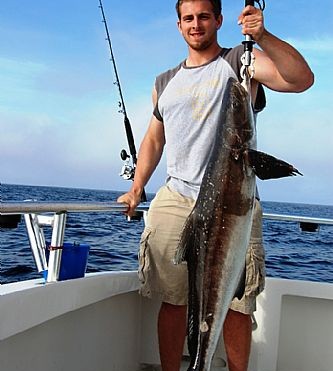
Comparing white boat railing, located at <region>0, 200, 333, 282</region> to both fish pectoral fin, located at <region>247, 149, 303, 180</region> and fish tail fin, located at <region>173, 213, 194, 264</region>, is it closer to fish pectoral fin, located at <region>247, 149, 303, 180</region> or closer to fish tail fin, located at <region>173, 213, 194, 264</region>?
fish tail fin, located at <region>173, 213, 194, 264</region>

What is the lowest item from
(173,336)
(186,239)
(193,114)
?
(173,336)

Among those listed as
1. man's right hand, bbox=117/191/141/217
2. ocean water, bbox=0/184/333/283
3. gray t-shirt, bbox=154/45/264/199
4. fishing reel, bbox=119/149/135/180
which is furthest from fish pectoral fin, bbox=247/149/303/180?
ocean water, bbox=0/184/333/283

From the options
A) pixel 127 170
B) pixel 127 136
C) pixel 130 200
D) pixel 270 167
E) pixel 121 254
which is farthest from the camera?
pixel 121 254

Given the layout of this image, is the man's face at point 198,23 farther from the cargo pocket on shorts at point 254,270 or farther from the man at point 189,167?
the cargo pocket on shorts at point 254,270

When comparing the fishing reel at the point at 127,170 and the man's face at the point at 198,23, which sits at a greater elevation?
the man's face at the point at 198,23

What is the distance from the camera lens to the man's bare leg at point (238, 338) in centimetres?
304

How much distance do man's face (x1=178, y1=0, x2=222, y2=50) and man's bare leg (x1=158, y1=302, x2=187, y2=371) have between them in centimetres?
145

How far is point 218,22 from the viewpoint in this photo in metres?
3.05

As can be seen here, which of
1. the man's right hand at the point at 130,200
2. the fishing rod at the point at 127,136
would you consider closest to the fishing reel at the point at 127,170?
the fishing rod at the point at 127,136

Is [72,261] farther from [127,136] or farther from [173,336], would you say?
[127,136]

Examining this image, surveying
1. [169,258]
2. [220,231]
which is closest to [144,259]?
[169,258]

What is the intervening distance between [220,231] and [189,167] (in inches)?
30.7

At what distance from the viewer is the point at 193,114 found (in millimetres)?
3053

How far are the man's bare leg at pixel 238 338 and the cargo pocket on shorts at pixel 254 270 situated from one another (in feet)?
0.52
